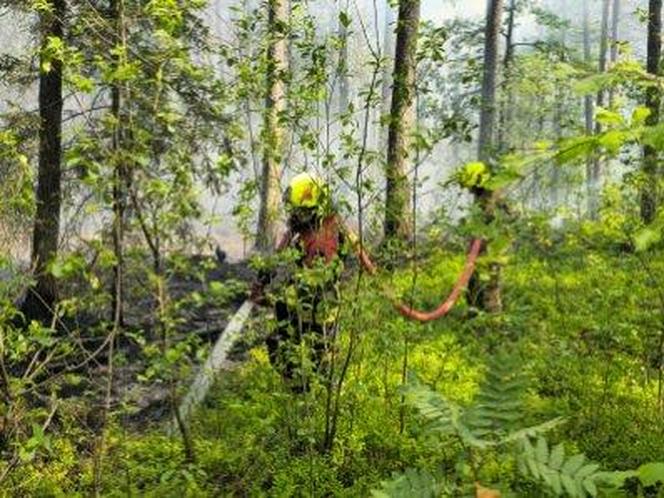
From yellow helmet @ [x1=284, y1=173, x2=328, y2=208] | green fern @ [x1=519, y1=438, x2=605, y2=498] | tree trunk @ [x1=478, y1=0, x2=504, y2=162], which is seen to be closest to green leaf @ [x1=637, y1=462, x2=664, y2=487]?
green fern @ [x1=519, y1=438, x2=605, y2=498]

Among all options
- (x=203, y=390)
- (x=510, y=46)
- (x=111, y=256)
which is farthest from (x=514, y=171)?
(x=510, y=46)

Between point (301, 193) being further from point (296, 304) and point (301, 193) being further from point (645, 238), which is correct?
point (645, 238)

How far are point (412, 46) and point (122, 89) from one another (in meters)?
2.29

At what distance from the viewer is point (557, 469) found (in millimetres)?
2365

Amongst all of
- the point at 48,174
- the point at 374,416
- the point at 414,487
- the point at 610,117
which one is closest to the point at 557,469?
the point at 414,487

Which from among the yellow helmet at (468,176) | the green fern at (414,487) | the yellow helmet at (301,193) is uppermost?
the yellow helmet at (468,176)

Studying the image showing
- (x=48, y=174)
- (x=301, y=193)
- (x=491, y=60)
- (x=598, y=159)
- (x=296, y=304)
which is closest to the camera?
(x=598, y=159)

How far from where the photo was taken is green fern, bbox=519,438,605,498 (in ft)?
7.50

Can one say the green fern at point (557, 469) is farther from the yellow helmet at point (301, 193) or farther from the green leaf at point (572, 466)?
the yellow helmet at point (301, 193)

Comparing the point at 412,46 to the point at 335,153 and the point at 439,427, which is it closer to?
the point at 335,153

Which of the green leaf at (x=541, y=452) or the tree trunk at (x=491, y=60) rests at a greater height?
the tree trunk at (x=491, y=60)

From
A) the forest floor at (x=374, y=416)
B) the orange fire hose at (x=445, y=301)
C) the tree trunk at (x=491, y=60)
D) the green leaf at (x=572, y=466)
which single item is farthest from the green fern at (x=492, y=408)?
the tree trunk at (x=491, y=60)

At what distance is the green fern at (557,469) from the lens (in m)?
2.29

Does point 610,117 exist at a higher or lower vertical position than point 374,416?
higher
